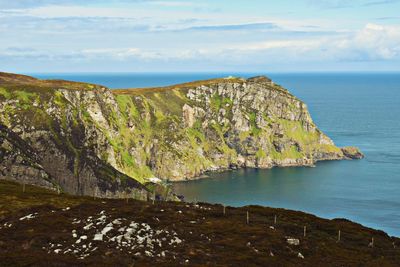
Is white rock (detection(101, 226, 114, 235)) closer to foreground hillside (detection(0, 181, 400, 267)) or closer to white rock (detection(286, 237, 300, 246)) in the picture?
foreground hillside (detection(0, 181, 400, 267))

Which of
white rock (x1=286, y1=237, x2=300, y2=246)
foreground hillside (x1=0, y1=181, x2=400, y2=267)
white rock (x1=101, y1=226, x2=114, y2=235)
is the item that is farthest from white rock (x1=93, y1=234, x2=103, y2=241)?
white rock (x1=286, y1=237, x2=300, y2=246)

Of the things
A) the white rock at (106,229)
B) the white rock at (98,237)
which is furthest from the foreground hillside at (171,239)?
the white rock at (98,237)

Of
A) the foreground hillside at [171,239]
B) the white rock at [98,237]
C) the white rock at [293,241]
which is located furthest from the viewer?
the white rock at [293,241]

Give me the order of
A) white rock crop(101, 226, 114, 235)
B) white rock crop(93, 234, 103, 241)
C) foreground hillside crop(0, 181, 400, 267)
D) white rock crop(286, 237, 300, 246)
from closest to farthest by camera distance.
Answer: foreground hillside crop(0, 181, 400, 267) → white rock crop(93, 234, 103, 241) → white rock crop(101, 226, 114, 235) → white rock crop(286, 237, 300, 246)

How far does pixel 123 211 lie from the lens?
272 ft

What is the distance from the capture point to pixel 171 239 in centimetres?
6912

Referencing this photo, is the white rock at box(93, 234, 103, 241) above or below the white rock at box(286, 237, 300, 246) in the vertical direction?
above

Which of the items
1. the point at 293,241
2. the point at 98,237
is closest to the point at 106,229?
the point at 98,237

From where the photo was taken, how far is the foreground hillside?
62.2 meters

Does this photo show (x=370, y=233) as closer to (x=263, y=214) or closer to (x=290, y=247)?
(x=263, y=214)

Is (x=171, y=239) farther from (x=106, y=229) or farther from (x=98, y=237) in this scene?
(x=98, y=237)

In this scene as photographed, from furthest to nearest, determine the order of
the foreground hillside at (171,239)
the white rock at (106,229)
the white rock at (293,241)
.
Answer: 1. the white rock at (293,241)
2. the white rock at (106,229)
3. the foreground hillside at (171,239)

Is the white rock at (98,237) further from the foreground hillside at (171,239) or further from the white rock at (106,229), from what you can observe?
the white rock at (106,229)

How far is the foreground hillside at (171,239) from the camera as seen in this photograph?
2447 inches
